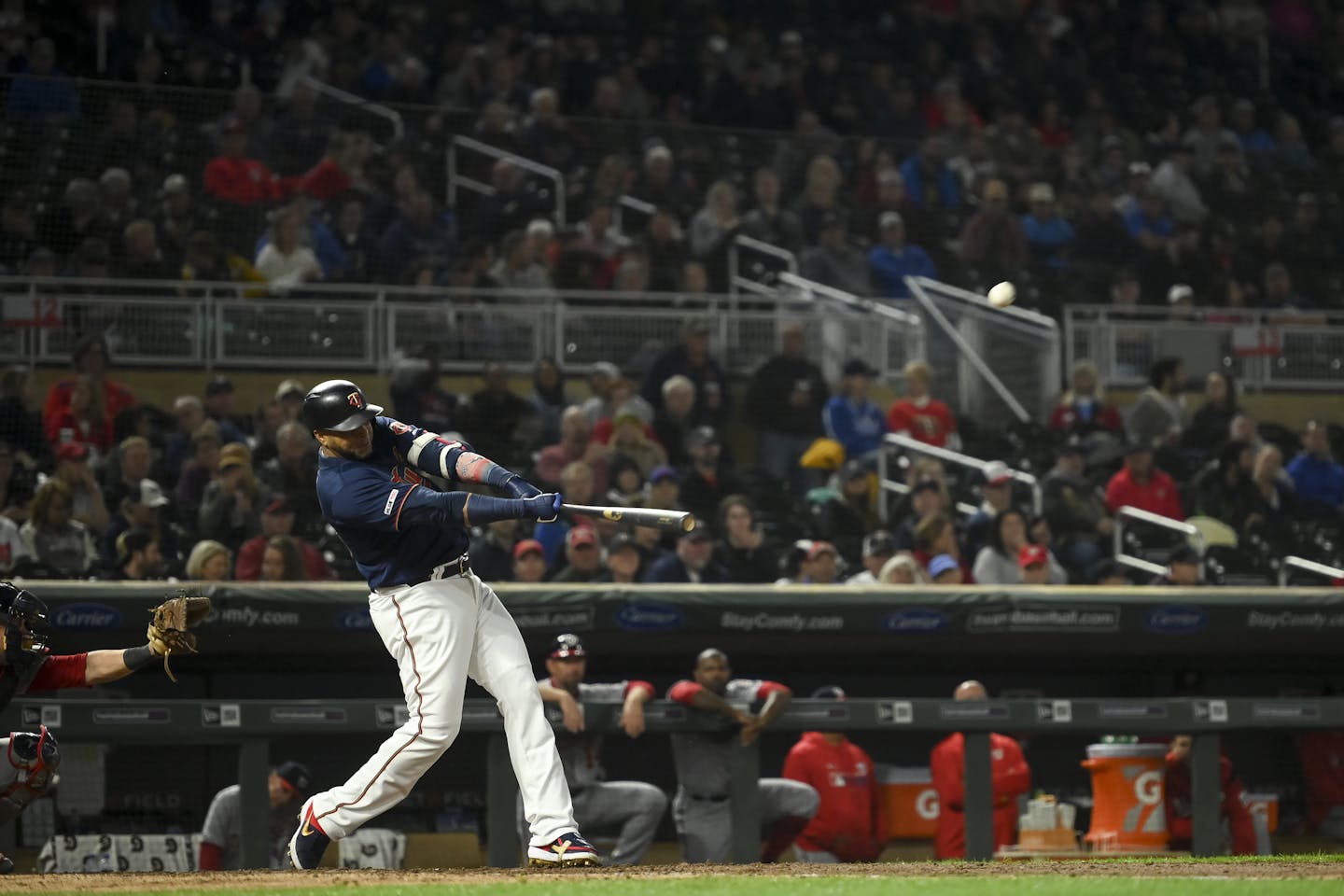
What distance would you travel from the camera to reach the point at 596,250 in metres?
13.8

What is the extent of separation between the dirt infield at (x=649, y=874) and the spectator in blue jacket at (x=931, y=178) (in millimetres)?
9401

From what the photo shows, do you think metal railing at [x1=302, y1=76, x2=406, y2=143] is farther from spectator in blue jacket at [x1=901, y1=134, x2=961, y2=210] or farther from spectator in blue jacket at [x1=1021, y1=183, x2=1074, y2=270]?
spectator in blue jacket at [x1=1021, y1=183, x2=1074, y2=270]

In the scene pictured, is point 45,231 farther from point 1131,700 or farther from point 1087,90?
point 1087,90

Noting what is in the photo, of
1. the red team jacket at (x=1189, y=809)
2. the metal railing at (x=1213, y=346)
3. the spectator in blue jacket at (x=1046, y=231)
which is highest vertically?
the spectator in blue jacket at (x=1046, y=231)

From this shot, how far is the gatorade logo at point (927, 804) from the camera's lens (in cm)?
917

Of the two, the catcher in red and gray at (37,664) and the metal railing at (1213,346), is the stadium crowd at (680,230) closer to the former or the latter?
the metal railing at (1213,346)

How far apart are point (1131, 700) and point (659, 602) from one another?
220cm

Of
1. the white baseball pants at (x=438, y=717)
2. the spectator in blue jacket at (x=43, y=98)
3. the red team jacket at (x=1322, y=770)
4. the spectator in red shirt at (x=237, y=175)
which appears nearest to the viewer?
the white baseball pants at (x=438, y=717)

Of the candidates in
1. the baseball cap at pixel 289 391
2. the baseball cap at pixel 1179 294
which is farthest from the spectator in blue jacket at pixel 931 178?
the baseball cap at pixel 289 391

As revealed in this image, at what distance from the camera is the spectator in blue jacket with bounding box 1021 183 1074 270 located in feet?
50.4

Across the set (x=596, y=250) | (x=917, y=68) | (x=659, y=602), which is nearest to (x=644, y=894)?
(x=659, y=602)

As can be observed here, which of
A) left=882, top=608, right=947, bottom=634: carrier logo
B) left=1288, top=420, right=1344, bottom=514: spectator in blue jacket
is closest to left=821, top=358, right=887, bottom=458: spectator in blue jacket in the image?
left=1288, top=420, right=1344, bottom=514: spectator in blue jacket

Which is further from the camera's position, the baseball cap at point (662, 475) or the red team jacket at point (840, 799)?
the baseball cap at point (662, 475)

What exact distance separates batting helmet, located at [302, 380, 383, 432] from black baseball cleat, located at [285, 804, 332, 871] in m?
1.26
